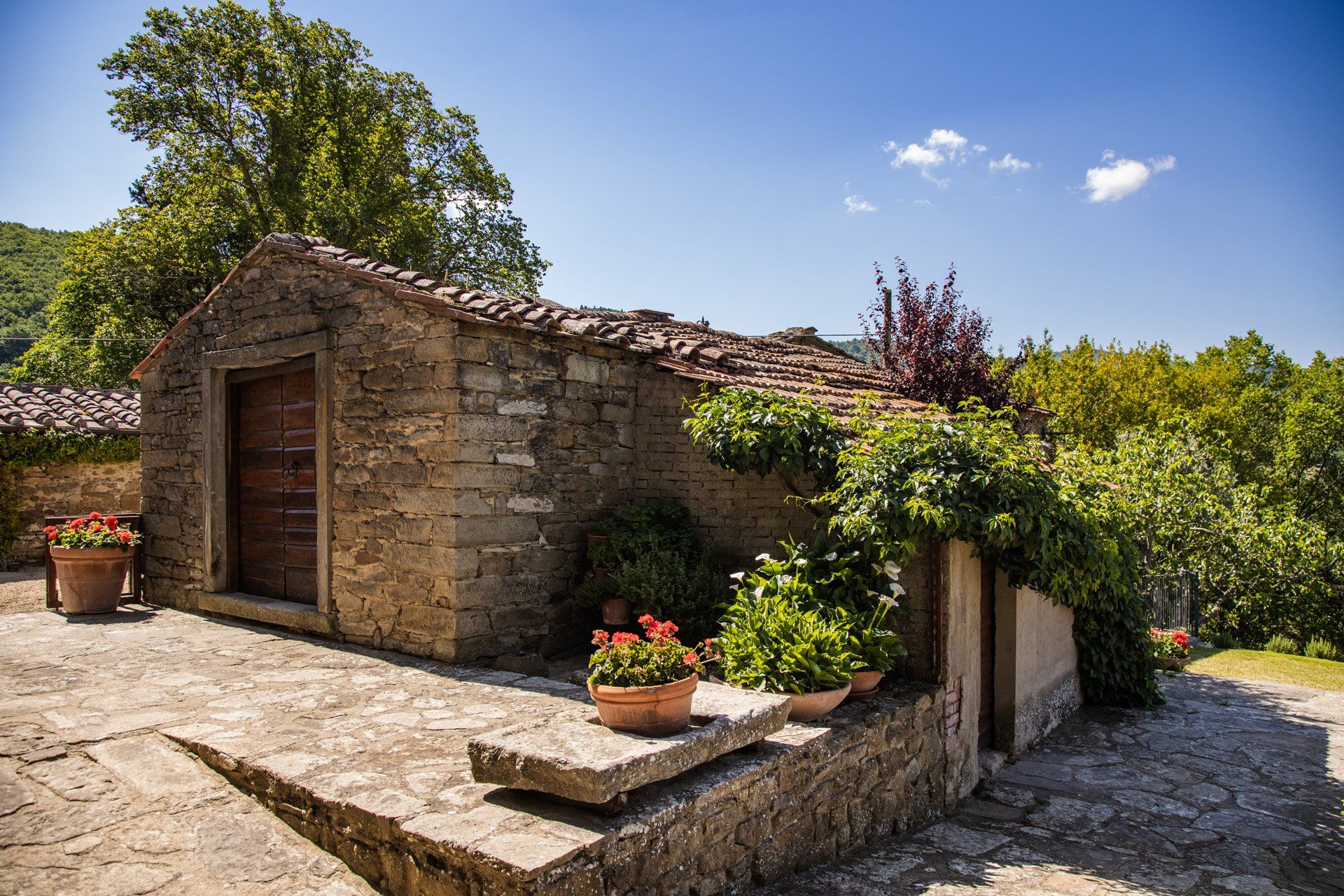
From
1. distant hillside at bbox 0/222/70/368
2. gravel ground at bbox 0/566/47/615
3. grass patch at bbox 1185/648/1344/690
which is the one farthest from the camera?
distant hillside at bbox 0/222/70/368

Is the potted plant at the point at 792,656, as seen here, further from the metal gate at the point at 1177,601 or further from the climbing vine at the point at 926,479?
the metal gate at the point at 1177,601

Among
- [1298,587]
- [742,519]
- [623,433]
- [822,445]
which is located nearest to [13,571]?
[623,433]

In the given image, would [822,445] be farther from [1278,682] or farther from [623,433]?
[1278,682]

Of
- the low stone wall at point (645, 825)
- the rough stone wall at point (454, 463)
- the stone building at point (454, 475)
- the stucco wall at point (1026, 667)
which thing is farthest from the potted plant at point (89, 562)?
the stucco wall at point (1026, 667)

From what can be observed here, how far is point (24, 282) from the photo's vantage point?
26734 millimetres

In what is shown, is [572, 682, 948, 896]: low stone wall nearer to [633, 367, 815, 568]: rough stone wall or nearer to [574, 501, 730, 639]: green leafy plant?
[574, 501, 730, 639]: green leafy plant

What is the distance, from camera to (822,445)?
225 inches

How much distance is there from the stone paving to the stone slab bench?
0.90m

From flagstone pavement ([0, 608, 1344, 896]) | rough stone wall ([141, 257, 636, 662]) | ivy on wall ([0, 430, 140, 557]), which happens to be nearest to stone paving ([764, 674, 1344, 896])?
flagstone pavement ([0, 608, 1344, 896])

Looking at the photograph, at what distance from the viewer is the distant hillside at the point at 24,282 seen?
25.7 meters

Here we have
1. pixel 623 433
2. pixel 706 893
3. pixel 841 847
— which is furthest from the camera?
pixel 623 433

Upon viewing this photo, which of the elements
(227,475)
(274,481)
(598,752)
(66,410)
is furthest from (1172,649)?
(66,410)

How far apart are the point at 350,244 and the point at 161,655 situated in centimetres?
1478

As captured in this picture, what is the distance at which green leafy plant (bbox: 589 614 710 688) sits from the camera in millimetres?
3406
